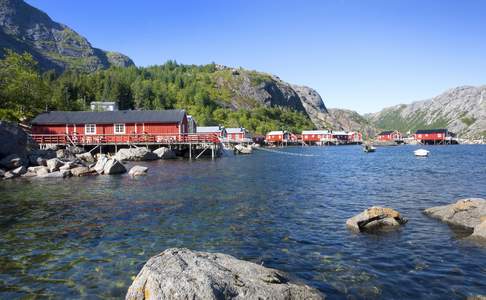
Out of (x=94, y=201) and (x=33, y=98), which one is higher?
(x=33, y=98)

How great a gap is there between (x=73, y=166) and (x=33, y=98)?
143 ft

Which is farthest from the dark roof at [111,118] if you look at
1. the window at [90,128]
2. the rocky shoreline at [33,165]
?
the rocky shoreline at [33,165]

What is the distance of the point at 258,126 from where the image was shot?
184m

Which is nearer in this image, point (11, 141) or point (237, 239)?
point (237, 239)

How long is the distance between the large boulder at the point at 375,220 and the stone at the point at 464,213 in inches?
82.7

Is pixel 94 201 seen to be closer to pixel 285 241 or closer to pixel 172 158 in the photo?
pixel 285 241

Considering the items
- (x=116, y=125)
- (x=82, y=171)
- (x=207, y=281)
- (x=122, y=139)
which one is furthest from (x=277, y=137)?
(x=207, y=281)

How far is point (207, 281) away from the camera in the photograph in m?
6.73

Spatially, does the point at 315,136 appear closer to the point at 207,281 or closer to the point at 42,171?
the point at 42,171

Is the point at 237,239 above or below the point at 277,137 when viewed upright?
below

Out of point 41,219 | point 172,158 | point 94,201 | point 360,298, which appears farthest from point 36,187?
point 172,158

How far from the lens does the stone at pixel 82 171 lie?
3403cm

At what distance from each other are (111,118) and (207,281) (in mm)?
61859

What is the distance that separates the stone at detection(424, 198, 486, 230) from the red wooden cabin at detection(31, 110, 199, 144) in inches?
1932
